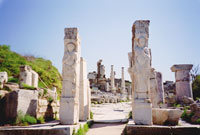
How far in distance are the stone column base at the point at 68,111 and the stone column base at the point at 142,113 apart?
207cm

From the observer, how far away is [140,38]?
6.06 metres

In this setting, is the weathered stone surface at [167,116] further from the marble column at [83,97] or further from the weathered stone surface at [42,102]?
the weathered stone surface at [42,102]

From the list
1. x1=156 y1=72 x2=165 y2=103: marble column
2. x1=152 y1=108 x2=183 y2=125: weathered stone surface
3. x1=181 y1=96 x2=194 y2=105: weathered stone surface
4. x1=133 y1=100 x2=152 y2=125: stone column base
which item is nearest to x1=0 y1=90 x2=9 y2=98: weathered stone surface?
x1=133 y1=100 x2=152 y2=125: stone column base

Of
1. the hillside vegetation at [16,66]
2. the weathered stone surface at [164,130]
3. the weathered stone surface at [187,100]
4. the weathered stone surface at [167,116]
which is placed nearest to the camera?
the weathered stone surface at [164,130]

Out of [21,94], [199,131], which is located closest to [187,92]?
[199,131]

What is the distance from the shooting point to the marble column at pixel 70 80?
19.1 ft

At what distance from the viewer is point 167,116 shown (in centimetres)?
621

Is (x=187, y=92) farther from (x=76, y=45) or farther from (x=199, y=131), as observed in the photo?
(x=76, y=45)

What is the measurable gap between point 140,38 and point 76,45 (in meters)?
2.34

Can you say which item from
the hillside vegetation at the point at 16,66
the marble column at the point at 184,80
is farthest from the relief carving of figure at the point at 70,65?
the hillside vegetation at the point at 16,66

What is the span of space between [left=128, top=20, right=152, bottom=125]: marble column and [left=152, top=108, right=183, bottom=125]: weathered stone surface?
1018 mm

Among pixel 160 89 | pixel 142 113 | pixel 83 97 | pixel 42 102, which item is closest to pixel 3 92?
pixel 42 102

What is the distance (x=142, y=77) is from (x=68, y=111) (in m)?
2.80

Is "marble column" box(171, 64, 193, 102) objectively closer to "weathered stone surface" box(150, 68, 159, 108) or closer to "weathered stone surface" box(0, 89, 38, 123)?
"weathered stone surface" box(150, 68, 159, 108)
